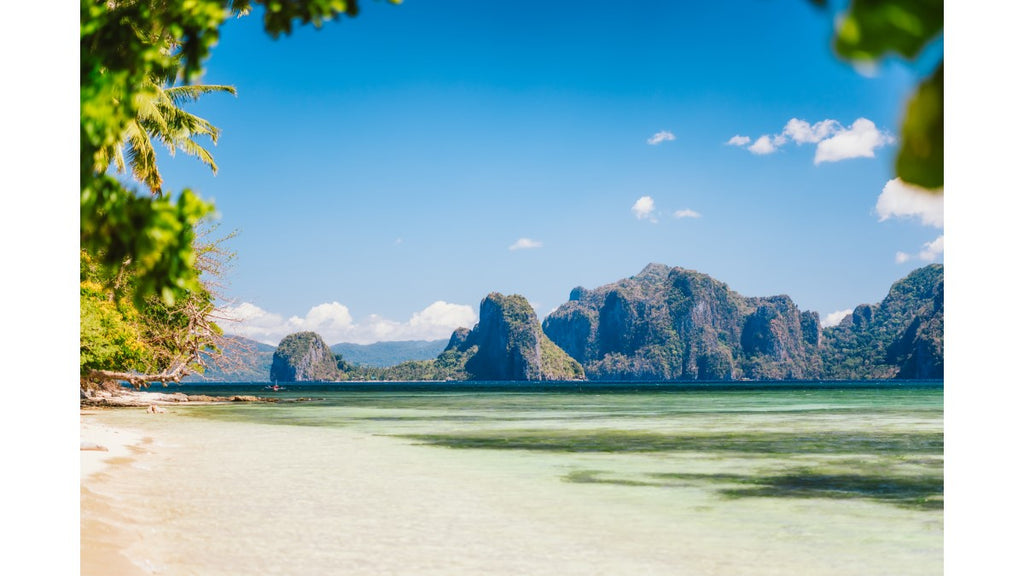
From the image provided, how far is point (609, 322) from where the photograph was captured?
319ft

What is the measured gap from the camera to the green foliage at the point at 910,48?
67 cm

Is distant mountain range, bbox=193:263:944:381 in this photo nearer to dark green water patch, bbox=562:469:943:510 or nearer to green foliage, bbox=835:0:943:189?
dark green water patch, bbox=562:469:943:510

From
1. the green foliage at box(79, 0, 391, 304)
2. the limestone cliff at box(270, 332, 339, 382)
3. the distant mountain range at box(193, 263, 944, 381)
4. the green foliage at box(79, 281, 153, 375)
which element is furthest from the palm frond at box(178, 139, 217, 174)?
the limestone cliff at box(270, 332, 339, 382)

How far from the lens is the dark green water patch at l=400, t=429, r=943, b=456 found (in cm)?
1096

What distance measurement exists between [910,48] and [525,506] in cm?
610

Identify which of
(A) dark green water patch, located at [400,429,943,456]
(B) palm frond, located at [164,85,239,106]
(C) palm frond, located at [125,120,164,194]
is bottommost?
(A) dark green water patch, located at [400,429,943,456]

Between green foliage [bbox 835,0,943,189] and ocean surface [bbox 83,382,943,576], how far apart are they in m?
4.22

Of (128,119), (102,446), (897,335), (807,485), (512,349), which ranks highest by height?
(128,119)

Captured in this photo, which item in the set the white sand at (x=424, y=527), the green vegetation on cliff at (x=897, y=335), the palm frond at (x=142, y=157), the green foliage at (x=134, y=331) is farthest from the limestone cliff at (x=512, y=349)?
the white sand at (x=424, y=527)

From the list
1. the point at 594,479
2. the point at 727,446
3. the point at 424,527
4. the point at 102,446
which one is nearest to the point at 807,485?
the point at 594,479

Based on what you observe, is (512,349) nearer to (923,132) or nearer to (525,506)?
(525,506)

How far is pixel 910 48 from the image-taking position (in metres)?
0.70
